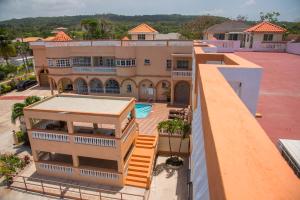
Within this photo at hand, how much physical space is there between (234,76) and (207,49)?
25.1 ft

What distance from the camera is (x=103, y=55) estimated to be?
2794cm

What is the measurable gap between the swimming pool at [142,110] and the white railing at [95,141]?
9.17m

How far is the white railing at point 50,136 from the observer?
14.6m

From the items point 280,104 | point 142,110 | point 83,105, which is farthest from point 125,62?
point 280,104

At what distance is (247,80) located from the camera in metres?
6.38

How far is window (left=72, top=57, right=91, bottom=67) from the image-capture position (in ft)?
96.5

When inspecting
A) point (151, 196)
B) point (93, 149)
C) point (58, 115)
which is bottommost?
point (151, 196)

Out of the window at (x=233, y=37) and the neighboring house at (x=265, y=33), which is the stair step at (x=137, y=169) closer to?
the neighboring house at (x=265, y=33)

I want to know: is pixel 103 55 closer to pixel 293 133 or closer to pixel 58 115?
pixel 58 115

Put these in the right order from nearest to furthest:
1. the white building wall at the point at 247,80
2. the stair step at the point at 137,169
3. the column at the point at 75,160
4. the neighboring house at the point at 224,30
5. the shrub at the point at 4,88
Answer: the white building wall at the point at 247,80
the column at the point at 75,160
the stair step at the point at 137,169
the shrub at the point at 4,88
the neighboring house at the point at 224,30

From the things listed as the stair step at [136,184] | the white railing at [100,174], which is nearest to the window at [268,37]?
the stair step at [136,184]

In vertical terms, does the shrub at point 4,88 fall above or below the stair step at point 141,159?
above


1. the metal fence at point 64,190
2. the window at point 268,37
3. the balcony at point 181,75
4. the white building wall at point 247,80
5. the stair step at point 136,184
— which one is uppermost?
the window at point 268,37

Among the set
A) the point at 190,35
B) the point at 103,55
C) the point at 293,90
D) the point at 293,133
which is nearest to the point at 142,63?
the point at 103,55
